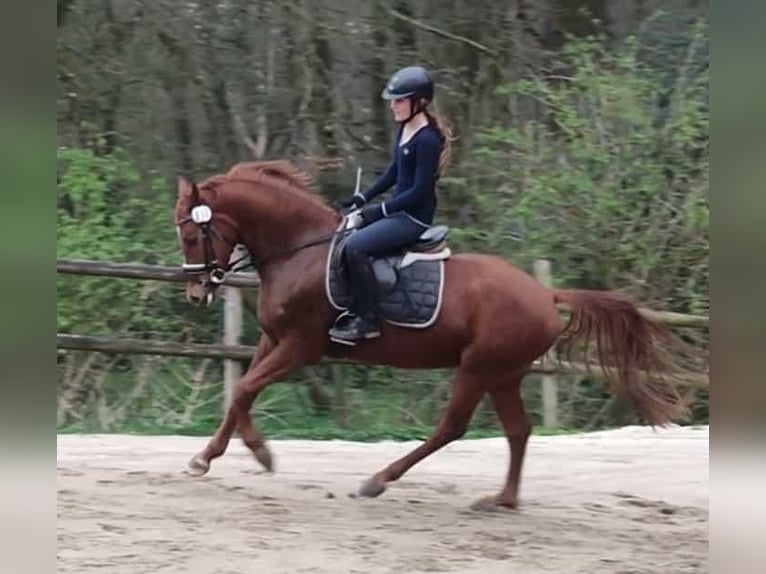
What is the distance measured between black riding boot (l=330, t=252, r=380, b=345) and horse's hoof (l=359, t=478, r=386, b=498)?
28.5 inches

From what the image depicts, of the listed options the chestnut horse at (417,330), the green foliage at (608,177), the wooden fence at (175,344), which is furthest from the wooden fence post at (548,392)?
the chestnut horse at (417,330)

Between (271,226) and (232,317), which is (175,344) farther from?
(271,226)

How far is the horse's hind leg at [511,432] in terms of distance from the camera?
5777mm

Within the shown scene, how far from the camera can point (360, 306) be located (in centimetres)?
557

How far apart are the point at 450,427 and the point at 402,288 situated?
2.45ft

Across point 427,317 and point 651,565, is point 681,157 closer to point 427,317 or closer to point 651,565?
point 427,317

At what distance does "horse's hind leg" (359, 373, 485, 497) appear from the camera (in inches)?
223

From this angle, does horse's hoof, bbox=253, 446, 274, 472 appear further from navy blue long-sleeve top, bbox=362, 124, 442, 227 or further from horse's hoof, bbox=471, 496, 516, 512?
navy blue long-sleeve top, bbox=362, 124, 442, 227

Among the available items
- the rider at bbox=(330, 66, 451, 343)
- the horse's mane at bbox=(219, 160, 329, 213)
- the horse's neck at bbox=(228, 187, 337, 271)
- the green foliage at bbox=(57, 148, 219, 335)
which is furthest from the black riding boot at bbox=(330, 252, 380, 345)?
the green foliage at bbox=(57, 148, 219, 335)

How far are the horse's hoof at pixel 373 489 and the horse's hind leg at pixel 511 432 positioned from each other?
1.58 ft

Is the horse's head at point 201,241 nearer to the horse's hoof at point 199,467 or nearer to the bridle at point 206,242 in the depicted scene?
the bridle at point 206,242

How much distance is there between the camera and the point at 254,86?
33.6ft
